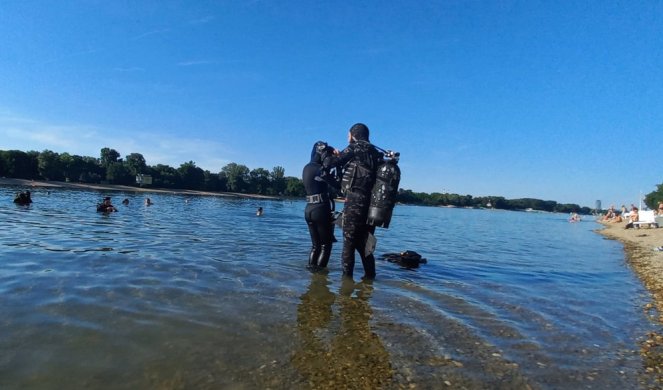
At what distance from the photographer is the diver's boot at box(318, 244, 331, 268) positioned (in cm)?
900

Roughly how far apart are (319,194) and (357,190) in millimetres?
1161

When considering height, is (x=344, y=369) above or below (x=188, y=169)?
below

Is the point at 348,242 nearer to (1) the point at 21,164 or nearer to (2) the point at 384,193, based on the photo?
(2) the point at 384,193

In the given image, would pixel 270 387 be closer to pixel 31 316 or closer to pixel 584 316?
pixel 31 316

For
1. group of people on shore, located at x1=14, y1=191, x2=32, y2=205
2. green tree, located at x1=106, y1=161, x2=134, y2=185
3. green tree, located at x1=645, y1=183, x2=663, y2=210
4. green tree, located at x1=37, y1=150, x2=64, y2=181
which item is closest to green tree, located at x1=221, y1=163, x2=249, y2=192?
green tree, located at x1=106, y1=161, x2=134, y2=185

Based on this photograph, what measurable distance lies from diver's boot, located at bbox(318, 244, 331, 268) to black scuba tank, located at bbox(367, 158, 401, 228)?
1.66 m

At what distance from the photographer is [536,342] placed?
4.96m

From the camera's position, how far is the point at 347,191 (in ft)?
25.8

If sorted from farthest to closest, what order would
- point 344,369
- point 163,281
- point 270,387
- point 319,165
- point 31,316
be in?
point 319,165, point 163,281, point 31,316, point 344,369, point 270,387

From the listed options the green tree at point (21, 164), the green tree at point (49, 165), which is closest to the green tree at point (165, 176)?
the green tree at point (49, 165)

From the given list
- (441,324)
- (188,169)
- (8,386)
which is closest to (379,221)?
(441,324)

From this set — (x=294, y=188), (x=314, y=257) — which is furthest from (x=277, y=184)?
(x=314, y=257)

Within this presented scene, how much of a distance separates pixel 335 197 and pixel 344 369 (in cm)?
562

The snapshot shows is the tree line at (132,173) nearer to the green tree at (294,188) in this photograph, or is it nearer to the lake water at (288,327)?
the green tree at (294,188)
